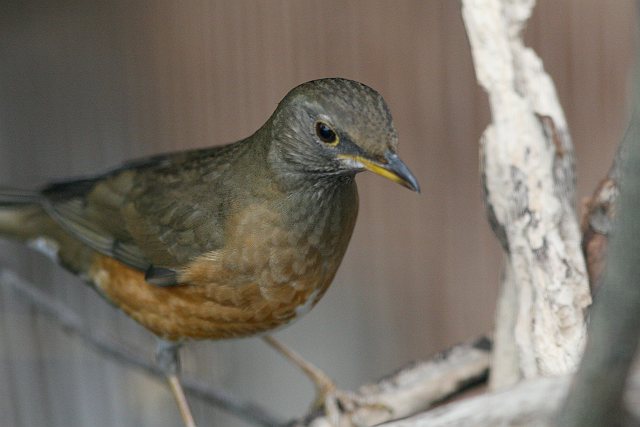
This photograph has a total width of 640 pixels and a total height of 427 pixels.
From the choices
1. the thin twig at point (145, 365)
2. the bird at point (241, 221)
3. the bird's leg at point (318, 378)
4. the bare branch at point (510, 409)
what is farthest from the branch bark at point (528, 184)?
the thin twig at point (145, 365)

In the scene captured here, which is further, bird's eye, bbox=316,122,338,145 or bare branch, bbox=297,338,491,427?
bare branch, bbox=297,338,491,427

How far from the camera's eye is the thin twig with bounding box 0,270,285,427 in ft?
→ 9.41

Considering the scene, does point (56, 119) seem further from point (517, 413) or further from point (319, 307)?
point (517, 413)

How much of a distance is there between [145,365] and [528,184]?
1561 mm

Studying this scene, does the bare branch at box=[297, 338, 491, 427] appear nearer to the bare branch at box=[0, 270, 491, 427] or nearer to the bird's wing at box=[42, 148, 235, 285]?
the bare branch at box=[0, 270, 491, 427]

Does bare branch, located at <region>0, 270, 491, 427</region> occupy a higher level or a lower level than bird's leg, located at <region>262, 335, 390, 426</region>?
higher

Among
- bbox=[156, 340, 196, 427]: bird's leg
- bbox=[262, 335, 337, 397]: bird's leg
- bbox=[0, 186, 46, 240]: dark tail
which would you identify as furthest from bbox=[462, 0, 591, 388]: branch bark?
bbox=[0, 186, 46, 240]: dark tail

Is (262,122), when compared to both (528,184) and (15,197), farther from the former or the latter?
(528,184)

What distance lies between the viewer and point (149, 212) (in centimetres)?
277

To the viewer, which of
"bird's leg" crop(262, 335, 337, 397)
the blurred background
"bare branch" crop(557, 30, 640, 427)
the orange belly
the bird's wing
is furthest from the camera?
the blurred background

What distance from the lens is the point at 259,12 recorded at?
515 cm

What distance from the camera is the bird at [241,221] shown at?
209 centimetres

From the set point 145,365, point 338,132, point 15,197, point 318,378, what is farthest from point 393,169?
point 15,197

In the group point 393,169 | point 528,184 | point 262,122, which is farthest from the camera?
point 262,122
